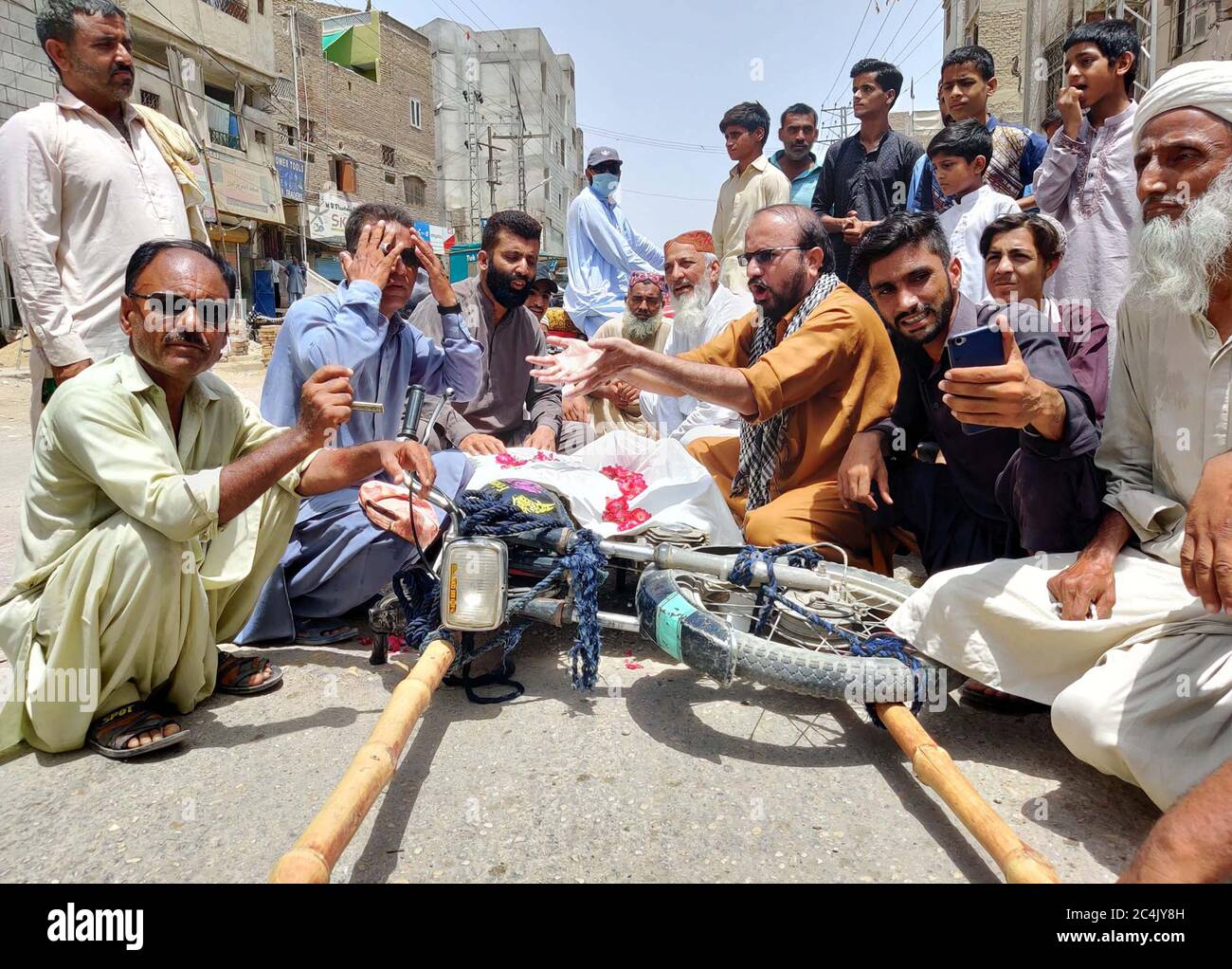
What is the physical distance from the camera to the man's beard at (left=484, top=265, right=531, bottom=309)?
4645 mm

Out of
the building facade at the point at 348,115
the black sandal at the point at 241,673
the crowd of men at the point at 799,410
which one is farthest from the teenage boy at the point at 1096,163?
the building facade at the point at 348,115

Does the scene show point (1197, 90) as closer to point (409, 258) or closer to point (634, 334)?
point (409, 258)

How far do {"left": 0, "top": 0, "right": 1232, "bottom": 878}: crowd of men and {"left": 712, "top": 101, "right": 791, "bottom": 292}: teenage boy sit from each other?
3.25 ft

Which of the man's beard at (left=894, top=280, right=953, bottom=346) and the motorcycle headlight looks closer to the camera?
the motorcycle headlight

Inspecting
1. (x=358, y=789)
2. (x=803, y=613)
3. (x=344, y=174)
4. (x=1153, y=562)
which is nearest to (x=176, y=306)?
(x=358, y=789)

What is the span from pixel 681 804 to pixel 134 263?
2.27 metres

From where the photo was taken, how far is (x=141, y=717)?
7.29ft

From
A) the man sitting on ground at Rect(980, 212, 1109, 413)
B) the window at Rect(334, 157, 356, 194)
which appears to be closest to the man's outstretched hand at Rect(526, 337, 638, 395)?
the man sitting on ground at Rect(980, 212, 1109, 413)

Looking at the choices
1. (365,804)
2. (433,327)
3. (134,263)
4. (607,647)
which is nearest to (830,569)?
(607,647)

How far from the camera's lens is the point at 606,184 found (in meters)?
6.93

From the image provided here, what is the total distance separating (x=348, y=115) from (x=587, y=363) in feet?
111

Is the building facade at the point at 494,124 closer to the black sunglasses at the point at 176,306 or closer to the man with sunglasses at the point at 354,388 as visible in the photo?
the man with sunglasses at the point at 354,388

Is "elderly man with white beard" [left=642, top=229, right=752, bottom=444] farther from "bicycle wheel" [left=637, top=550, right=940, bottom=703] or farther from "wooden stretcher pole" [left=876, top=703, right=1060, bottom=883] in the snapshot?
"wooden stretcher pole" [left=876, top=703, right=1060, bottom=883]
